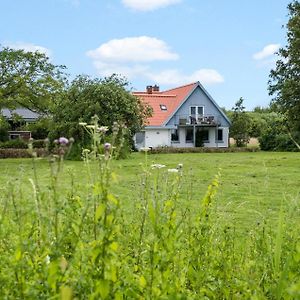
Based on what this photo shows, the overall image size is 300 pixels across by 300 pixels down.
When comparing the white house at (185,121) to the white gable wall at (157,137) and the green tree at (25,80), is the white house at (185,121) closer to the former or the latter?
the white gable wall at (157,137)

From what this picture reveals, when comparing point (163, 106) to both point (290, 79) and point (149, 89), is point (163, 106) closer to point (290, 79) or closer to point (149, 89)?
point (149, 89)

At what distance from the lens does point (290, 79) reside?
27719 mm

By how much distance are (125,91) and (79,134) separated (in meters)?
3.99

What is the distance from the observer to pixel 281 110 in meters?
27.7

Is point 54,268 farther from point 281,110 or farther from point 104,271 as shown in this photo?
point 281,110

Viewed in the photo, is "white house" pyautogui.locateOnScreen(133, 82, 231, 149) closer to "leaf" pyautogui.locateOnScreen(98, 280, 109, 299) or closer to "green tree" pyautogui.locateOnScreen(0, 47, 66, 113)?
"green tree" pyautogui.locateOnScreen(0, 47, 66, 113)

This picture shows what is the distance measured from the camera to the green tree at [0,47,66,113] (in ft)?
83.9

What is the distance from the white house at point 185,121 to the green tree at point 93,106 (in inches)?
629

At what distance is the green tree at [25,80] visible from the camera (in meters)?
25.6

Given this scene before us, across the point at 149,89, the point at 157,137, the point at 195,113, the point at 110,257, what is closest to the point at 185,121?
the point at 195,113

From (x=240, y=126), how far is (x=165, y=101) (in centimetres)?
726

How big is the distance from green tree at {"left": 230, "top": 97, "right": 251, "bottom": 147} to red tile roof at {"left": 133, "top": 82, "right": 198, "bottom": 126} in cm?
469

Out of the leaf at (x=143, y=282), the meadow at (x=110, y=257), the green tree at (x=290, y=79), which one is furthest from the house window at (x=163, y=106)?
the leaf at (x=143, y=282)

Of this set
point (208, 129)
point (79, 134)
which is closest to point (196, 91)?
point (208, 129)
